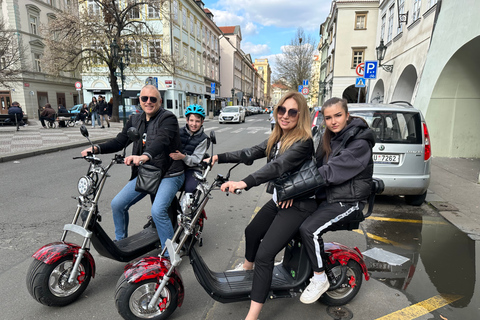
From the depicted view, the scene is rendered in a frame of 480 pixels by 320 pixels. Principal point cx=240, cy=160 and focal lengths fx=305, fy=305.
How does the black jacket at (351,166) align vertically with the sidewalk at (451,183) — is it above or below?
above

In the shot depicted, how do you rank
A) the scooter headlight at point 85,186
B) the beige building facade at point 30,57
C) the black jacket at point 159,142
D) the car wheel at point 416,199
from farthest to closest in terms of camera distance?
the beige building facade at point 30,57 → the car wheel at point 416,199 → the black jacket at point 159,142 → the scooter headlight at point 85,186

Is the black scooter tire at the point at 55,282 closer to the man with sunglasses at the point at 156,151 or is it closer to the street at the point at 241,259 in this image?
the street at the point at 241,259

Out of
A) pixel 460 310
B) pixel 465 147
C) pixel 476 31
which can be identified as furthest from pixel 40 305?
pixel 465 147

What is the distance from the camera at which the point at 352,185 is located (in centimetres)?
233

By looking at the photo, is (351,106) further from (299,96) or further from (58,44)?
(58,44)

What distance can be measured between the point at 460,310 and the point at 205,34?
49.3 metres

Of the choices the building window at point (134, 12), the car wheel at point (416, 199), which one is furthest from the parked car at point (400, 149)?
the building window at point (134, 12)

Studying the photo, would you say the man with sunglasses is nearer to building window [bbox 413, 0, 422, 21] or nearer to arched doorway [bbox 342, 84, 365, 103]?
building window [bbox 413, 0, 422, 21]

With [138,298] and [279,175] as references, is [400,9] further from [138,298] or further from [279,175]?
[138,298]

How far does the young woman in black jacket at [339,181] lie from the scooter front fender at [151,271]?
101 centimetres

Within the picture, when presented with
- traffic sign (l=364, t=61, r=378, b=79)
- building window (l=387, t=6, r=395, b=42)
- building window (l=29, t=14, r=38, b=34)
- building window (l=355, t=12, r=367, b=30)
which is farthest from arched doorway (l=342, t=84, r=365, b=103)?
building window (l=29, t=14, r=38, b=34)

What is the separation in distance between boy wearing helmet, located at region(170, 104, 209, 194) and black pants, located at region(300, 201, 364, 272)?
1.45 m

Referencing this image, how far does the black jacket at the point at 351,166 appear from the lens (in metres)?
2.25

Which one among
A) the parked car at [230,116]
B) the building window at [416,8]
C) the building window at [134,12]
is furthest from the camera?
the parked car at [230,116]
